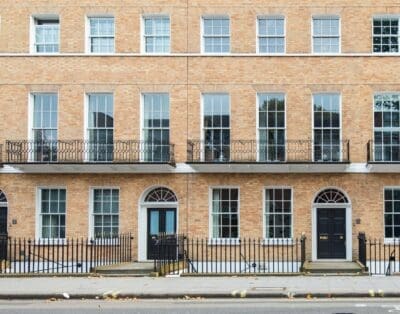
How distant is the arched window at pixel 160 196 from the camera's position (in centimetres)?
2670

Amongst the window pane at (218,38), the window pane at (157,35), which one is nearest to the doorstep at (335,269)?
the window pane at (218,38)

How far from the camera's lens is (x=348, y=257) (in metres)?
26.0

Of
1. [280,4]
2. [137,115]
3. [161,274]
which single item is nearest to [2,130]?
[137,115]

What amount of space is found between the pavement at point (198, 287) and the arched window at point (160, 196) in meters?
6.98

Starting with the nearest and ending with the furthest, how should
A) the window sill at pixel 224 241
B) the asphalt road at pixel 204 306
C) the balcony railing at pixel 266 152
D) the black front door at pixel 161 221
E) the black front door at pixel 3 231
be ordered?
the asphalt road at pixel 204 306 < the black front door at pixel 3 231 < the balcony railing at pixel 266 152 < the window sill at pixel 224 241 < the black front door at pixel 161 221

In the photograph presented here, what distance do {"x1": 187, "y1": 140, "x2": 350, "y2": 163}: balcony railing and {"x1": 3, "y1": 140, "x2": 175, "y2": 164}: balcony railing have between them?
3.63 ft

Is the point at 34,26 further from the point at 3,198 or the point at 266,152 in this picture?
the point at 266,152

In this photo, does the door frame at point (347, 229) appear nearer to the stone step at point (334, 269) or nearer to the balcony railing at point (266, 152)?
the balcony railing at point (266, 152)

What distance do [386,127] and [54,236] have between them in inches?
518

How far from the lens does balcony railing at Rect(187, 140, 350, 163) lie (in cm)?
2600

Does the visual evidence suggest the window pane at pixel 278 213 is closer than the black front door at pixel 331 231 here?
No

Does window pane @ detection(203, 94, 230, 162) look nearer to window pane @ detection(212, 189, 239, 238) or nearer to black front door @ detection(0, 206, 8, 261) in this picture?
window pane @ detection(212, 189, 239, 238)

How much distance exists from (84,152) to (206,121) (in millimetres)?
4740

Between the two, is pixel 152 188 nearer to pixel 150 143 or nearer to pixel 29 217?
pixel 150 143
